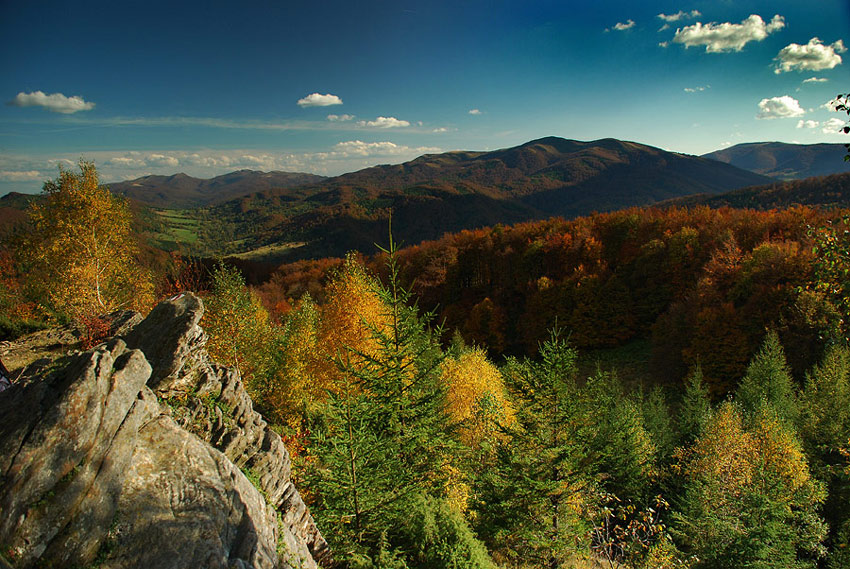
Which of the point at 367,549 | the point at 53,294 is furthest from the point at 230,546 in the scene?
the point at 53,294

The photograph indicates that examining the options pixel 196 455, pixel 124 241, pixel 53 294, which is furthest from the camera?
pixel 124 241

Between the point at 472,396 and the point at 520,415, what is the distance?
8.53 meters

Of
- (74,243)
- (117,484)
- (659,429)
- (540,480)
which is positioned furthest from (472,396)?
(74,243)

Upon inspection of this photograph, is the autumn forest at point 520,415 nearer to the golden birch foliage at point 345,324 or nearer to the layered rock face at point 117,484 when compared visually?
the golden birch foliage at point 345,324

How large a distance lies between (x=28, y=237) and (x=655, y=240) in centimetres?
6378

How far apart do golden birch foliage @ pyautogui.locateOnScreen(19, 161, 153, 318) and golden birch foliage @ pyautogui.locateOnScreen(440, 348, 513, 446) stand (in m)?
19.3

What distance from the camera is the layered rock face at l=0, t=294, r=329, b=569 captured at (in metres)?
5.77

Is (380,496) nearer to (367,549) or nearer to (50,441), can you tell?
(367,549)

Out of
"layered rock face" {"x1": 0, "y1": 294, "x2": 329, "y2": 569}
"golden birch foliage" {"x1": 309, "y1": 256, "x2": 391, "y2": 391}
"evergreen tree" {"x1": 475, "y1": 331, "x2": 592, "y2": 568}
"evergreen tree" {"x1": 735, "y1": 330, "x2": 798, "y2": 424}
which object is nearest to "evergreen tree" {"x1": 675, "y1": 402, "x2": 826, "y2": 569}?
"evergreen tree" {"x1": 735, "y1": 330, "x2": 798, "y2": 424}

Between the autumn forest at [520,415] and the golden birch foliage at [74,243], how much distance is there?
11 cm

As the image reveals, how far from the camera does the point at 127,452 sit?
6.86 m

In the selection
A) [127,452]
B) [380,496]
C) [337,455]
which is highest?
[127,452]

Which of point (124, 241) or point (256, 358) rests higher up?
point (124, 241)

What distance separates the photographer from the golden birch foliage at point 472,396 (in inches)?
760
